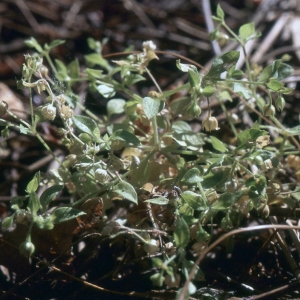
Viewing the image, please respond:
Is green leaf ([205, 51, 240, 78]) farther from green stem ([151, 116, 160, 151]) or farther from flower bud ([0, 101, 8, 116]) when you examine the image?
flower bud ([0, 101, 8, 116])

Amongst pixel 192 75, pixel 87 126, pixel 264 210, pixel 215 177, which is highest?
pixel 192 75

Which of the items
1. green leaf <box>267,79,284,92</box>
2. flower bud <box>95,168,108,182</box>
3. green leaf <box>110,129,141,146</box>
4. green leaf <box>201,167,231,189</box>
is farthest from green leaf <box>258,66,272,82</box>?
flower bud <box>95,168,108,182</box>

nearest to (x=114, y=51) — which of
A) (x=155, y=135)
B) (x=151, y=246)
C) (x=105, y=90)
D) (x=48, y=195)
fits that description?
(x=105, y=90)

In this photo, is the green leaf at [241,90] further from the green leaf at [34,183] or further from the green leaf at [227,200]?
the green leaf at [34,183]

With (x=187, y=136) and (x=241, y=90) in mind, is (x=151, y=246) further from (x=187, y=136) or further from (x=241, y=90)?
(x=241, y=90)

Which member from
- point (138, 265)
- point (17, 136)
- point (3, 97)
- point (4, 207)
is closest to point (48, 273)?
point (138, 265)
